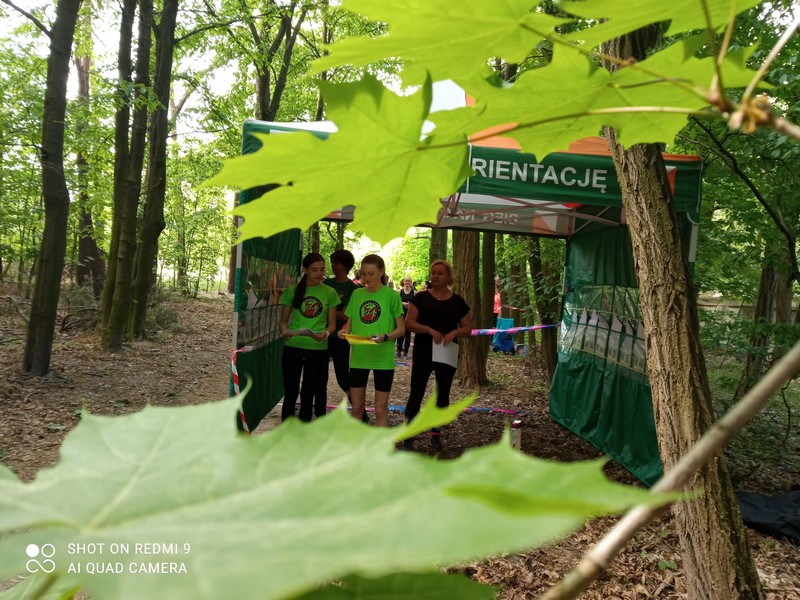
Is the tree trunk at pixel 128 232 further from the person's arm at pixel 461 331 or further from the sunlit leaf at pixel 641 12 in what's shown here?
the sunlit leaf at pixel 641 12

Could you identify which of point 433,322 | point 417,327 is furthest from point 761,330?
point 417,327

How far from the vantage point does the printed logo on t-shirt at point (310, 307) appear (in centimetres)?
516

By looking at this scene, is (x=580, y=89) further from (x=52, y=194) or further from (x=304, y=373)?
(x=52, y=194)

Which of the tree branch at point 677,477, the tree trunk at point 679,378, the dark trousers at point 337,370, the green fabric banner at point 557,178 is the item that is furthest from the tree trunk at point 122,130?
the tree branch at point 677,477

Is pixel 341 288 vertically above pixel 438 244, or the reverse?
pixel 438 244

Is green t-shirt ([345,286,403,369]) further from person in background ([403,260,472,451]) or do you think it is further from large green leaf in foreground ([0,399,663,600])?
large green leaf in foreground ([0,399,663,600])

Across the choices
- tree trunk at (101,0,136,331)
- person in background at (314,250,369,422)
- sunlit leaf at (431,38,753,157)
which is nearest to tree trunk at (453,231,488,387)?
person in background at (314,250,369,422)

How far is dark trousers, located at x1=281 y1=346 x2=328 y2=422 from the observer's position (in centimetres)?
515

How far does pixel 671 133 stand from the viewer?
913mm

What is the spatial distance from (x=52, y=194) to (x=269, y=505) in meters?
7.31

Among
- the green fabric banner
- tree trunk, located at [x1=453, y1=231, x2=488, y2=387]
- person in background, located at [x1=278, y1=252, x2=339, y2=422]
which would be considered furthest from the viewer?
tree trunk, located at [x1=453, y1=231, x2=488, y2=387]

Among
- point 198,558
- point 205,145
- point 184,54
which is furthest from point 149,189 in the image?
point 198,558

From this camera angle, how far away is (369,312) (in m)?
4.91

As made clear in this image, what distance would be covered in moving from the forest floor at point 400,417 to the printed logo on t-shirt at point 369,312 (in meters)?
1.57
